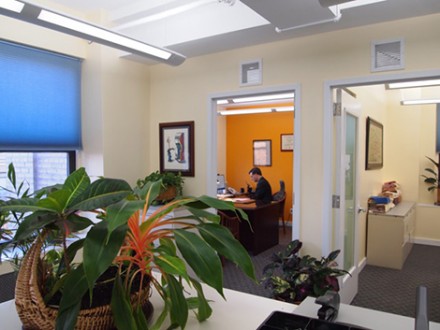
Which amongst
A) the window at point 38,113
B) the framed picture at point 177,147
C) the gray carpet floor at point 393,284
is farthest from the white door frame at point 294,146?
the window at point 38,113

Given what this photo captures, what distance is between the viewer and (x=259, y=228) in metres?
5.59

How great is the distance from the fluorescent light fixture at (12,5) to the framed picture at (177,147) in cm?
221

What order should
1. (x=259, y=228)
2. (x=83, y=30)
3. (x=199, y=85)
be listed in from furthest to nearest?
(x=259, y=228)
(x=199, y=85)
(x=83, y=30)

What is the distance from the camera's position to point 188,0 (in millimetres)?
3357

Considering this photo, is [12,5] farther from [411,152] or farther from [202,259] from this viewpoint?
Result: [411,152]

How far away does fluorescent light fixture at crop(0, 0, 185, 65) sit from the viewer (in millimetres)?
2172

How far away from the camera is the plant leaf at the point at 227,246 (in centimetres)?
91

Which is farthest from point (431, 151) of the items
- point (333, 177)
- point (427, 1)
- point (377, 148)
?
point (427, 1)

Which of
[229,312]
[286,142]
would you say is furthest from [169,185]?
[286,142]

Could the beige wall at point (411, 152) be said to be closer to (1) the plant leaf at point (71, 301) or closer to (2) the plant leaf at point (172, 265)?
(2) the plant leaf at point (172, 265)

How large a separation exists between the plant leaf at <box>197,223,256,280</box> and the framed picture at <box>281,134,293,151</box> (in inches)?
266

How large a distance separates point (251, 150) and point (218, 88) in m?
4.32

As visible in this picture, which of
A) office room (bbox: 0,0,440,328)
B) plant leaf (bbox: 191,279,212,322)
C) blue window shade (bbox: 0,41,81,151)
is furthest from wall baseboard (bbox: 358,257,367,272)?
plant leaf (bbox: 191,279,212,322)

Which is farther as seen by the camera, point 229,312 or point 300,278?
point 300,278
